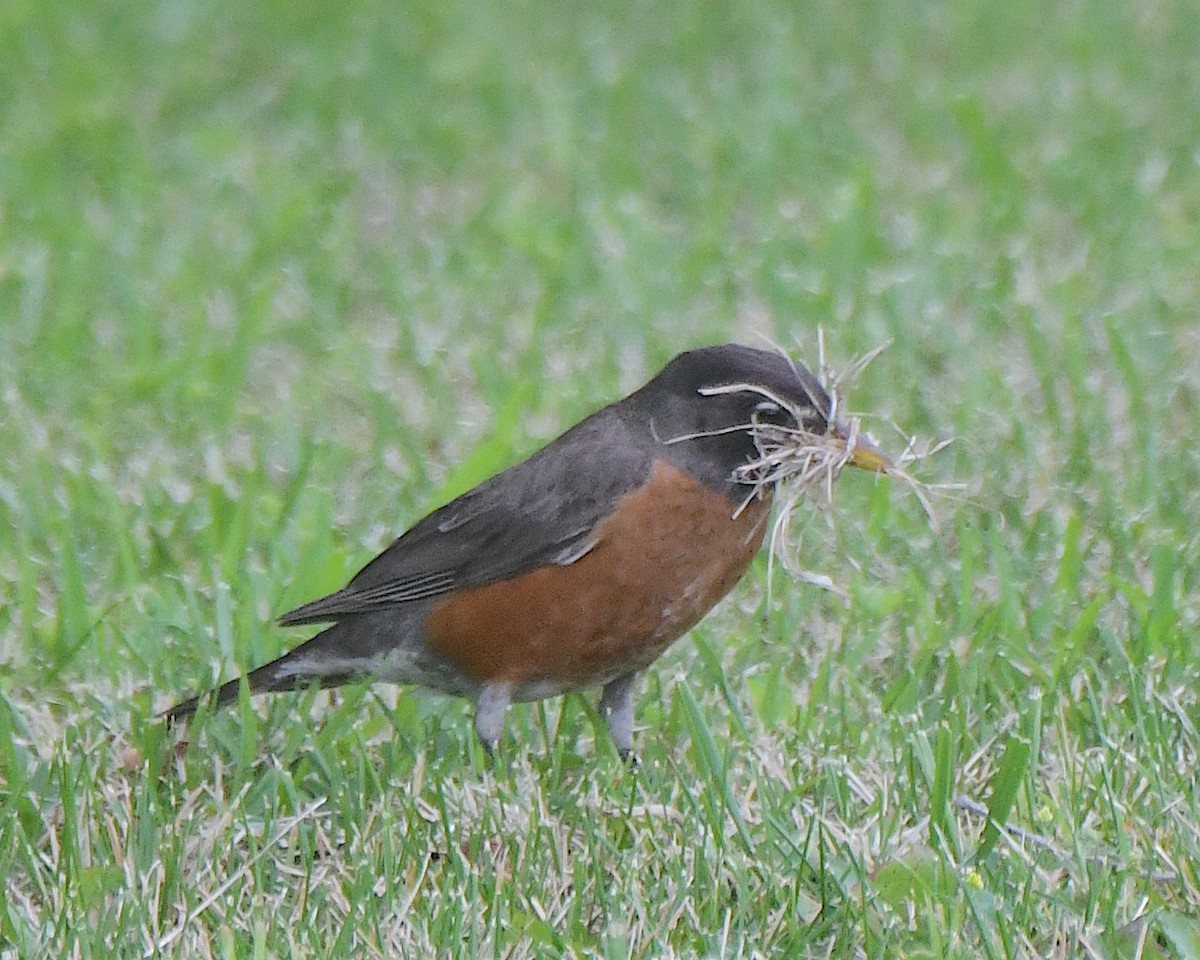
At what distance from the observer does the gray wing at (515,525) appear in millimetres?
4059

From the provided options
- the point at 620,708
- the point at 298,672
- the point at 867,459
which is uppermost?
the point at 298,672

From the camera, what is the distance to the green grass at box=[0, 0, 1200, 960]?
3537mm

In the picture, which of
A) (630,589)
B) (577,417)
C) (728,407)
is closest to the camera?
(630,589)

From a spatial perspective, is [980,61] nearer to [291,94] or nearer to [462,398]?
[291,94]

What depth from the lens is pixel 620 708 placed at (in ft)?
13.9

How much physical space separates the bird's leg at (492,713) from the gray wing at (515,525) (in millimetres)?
219

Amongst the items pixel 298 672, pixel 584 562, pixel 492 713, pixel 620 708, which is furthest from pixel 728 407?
pixel 298 672

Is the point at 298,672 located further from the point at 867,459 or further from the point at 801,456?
the point at 867,459

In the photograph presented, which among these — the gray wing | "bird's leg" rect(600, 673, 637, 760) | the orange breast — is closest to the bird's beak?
the orange breast

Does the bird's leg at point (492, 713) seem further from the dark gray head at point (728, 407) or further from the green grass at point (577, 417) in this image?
the dark gray head at point (728, 407)

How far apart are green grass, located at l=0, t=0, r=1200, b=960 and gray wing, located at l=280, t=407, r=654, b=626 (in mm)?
256

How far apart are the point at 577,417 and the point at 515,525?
1.77 meters

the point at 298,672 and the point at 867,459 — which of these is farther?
the point at 298,672

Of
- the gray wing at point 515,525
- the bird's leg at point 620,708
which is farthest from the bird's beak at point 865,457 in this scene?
the bird's leg at point 620,708
